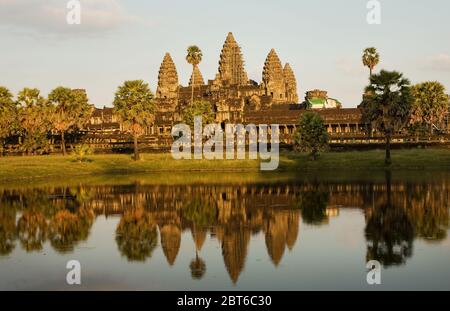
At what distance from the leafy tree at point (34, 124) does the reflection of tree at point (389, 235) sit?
239 ft

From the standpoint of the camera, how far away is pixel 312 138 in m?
87.9

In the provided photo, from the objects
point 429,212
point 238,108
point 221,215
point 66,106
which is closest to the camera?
point 429,212

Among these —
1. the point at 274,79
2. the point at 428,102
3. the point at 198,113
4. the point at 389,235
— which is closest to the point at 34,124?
the point at 198,113

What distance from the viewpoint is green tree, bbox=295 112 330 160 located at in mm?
87438

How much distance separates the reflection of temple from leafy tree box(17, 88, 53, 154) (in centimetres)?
4544

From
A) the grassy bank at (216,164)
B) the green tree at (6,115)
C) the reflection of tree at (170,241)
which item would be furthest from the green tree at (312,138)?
the reflection of tree at (170,241)

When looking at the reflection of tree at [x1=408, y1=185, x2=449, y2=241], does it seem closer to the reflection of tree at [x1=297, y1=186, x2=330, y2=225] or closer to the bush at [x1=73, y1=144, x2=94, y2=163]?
the reflection of tree at [x1=297, y1=186, x2=330, y2=225]

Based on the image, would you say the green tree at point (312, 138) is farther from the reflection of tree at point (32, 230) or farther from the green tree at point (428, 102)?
the reflection of tree at point (32, 230)

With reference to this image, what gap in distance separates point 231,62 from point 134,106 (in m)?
105

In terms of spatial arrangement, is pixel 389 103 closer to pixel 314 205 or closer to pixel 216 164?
pixel 216 164

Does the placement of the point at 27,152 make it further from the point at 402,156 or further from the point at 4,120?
the point at 402,156

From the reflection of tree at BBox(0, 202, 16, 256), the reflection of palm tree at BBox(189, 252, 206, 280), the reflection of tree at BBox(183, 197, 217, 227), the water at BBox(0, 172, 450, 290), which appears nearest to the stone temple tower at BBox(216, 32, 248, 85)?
the water at BBox(0, 172, 450, 290)

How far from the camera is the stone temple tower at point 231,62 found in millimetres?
195875

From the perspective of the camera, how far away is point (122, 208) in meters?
44.3
